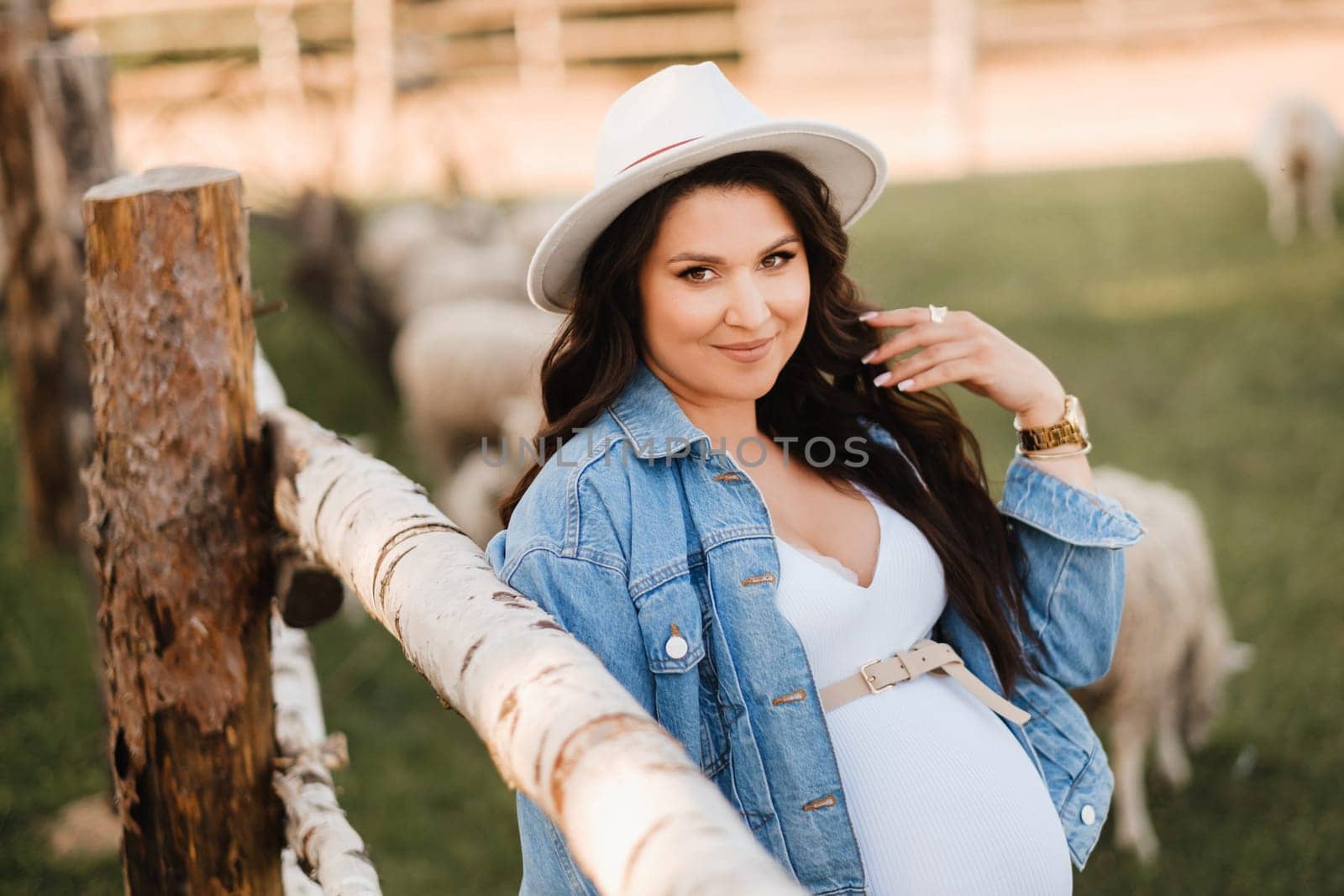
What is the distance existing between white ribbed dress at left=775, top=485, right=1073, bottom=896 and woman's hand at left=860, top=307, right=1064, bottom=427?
302 millimetres

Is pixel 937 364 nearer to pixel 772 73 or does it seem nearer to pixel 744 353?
pixel 744 353

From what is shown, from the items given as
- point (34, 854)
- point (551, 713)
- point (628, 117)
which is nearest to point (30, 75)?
point (34, 854)

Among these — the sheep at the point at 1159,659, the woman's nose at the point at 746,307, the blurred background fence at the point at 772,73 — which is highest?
the blurred background fence at the point at 772,73

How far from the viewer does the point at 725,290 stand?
63.3 inches

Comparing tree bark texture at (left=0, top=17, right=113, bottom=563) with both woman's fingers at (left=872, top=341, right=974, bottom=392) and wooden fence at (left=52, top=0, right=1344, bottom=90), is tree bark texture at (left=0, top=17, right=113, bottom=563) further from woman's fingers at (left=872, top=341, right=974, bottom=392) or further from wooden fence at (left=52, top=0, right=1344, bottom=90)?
wooden fence at (left=52, top=0, right=1344, bottom=90)

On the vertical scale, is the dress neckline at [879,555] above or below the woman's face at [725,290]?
below

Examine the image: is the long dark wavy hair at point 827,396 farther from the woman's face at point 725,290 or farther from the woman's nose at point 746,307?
the woman's nose at point 746,307

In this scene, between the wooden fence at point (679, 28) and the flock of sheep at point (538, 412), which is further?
the wooden fence at point (679, 28)

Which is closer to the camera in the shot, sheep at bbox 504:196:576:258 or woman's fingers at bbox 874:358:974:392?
woman's fingers at bbox 874:358:974:392

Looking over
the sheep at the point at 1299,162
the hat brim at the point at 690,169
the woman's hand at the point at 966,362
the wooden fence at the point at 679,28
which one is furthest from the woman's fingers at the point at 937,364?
the wooden fence at the point at 679,28

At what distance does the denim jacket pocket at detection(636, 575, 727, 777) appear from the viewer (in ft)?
4.94

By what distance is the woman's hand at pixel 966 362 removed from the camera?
182 centimetres

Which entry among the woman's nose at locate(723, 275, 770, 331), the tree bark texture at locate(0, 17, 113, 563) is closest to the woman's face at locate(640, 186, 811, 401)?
the woman's nose at locate(723, 275, 770, 331)

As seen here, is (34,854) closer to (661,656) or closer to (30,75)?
(30,75)
